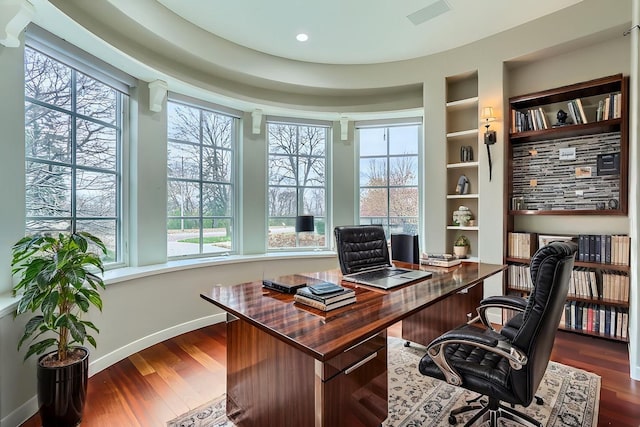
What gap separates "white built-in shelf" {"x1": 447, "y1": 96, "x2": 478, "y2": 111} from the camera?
12.0ft

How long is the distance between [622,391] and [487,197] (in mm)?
1972

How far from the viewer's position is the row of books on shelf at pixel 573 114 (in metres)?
2.92

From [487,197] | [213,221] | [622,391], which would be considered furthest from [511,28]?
[213,221]

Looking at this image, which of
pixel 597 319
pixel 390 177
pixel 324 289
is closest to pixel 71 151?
pixel 324 289

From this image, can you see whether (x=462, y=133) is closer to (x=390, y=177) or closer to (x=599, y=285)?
(x=390, y=177)

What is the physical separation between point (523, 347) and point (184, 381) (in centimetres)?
226

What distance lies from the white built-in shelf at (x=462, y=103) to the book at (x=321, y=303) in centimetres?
306

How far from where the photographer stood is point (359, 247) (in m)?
2.78

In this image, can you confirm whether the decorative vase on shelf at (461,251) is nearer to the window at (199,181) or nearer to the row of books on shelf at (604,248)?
the row of books on shelf at (604,248)

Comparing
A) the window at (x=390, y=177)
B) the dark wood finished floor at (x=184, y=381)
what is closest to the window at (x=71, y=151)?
the dark wood finished floor at (x=184, y=381)

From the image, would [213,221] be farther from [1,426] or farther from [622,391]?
[622,391]

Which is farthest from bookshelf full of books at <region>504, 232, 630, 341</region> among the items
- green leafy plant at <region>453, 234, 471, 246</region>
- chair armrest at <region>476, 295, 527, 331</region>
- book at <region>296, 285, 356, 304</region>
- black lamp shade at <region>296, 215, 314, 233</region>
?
black lamp shade at <region>296, 215, 314, 233</region>

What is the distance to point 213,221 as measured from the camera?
152 inches

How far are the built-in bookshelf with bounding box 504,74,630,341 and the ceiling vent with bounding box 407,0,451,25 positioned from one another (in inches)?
50.9
